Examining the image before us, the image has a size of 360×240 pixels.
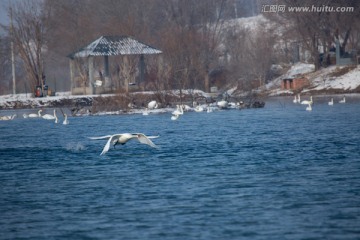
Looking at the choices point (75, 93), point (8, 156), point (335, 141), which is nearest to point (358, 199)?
point (335, 141)

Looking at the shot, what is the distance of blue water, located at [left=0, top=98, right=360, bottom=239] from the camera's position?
45.6ft

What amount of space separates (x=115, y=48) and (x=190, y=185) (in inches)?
1885

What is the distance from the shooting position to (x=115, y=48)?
214 feet

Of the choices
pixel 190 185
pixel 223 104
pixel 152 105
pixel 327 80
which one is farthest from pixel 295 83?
pixel 190 185

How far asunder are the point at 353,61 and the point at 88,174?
48049mm

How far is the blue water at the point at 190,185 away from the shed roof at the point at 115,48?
103 feet

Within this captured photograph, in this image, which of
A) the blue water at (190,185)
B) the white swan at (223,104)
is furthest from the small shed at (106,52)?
the blue water at (190,185)

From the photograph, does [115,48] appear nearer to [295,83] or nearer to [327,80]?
[295,83]

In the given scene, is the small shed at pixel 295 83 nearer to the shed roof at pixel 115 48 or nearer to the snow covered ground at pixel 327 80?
the snow covered ground at pixel 327 80

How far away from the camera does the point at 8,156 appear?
2598cm

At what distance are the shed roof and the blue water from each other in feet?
103

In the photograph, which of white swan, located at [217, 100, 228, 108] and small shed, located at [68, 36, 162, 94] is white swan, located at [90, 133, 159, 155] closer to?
white swan, located at [217, 100, 228, 108]

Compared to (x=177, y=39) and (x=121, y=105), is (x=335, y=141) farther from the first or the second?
(x=177, y=39)

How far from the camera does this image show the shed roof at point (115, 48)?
64.6m
